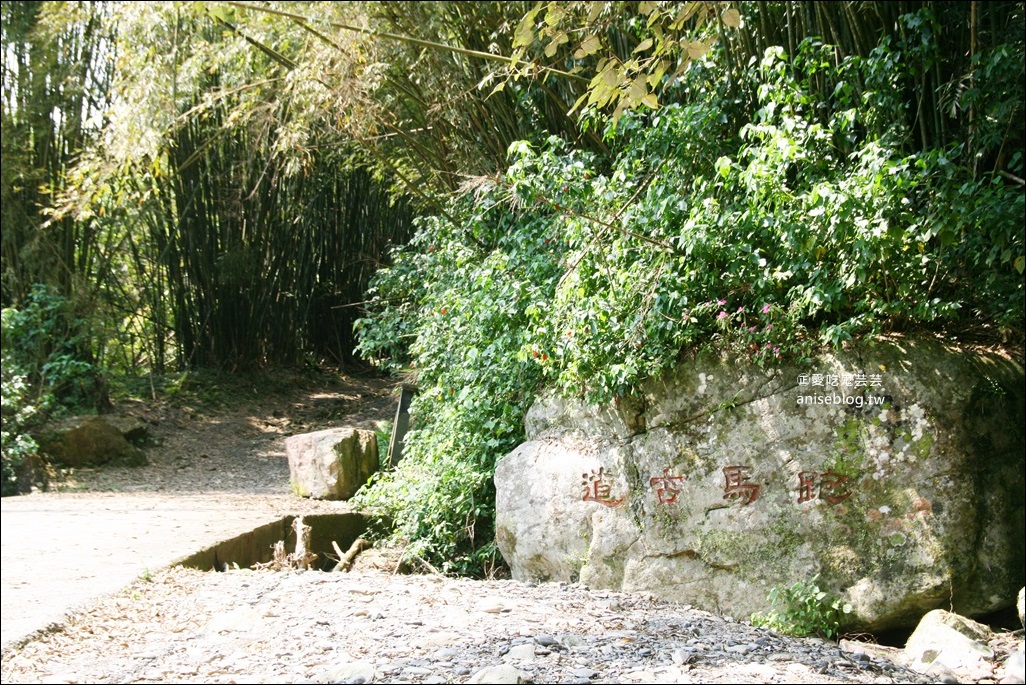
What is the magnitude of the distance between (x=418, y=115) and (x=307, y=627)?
4.61 m

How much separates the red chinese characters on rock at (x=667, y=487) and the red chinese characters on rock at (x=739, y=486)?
0.19 meters

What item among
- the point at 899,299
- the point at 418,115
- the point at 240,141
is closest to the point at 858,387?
the point at 899,299

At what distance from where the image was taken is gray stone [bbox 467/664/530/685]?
218 centimetres

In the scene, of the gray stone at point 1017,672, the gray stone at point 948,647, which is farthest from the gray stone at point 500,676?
the gray stone at point 948,647

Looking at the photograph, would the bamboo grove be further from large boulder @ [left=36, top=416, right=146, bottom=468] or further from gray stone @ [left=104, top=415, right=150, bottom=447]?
large boulder @ [left=36, top=416, right=146, bottom=468]

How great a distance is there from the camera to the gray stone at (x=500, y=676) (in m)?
2.18

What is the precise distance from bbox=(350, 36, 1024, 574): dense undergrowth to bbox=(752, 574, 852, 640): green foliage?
938 millimetres

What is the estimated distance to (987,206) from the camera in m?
3.28

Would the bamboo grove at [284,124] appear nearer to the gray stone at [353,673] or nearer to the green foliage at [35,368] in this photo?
the green foliage at [35,368]

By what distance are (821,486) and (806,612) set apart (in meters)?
0.51

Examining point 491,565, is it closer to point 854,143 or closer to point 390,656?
point 390,656

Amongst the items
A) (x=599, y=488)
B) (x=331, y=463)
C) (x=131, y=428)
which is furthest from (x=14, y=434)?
(x=599, y=488)

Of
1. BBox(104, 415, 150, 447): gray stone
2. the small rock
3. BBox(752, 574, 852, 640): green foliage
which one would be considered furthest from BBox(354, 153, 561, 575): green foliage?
BBox(104, 415, 150, 447): gray stone

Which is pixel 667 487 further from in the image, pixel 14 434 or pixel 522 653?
pixel 14 434
